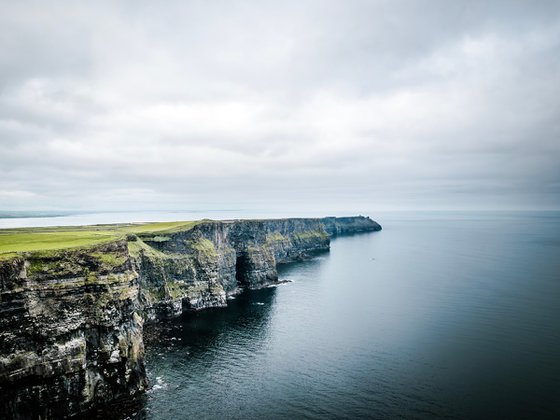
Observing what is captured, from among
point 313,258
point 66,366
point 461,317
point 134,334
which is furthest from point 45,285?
point 313,258

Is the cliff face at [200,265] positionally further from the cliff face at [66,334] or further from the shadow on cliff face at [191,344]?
the cliff face at [66,334]

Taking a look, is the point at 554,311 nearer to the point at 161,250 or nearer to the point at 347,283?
the point at 347,283

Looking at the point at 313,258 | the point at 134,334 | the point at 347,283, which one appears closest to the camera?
the point at 134,334

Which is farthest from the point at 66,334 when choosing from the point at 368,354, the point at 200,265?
the point at 200,265

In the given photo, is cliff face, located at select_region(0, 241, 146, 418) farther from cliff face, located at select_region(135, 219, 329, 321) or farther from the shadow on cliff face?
cliff face, located at select_region(135, 219, 329, 321)

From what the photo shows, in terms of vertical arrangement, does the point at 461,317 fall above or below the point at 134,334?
below

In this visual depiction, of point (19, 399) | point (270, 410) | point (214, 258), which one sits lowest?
point (270, 410)
